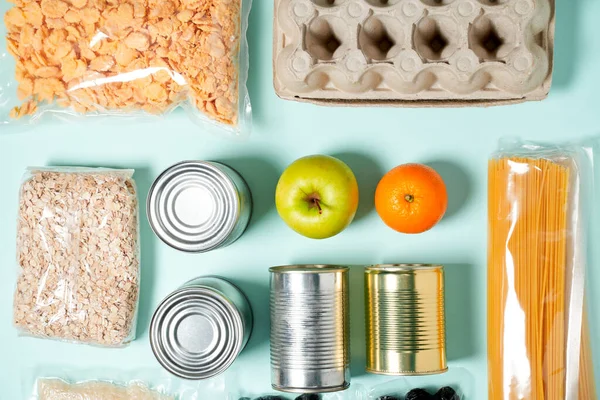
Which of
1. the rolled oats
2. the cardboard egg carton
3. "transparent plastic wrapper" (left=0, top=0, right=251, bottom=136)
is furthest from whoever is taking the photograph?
the rolled oats

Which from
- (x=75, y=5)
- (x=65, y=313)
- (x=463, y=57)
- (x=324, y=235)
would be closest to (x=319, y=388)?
(x=324, y=235)

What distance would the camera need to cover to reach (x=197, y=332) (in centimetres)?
128

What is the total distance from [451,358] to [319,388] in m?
0.30

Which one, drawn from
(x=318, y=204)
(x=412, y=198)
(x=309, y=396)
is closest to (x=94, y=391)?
(x=309, y=396)

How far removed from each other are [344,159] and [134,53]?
17.7 inches

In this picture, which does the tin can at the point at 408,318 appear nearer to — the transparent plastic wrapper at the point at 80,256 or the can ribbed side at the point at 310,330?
the can ribbed side at the point at 310,330

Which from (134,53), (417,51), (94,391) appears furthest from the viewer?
(94,391)

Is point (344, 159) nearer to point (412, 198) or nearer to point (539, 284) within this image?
point (412, 198)

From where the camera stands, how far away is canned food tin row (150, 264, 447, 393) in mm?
1250

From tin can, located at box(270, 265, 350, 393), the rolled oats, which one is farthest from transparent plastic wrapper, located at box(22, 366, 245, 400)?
tin can, located at box(270, 265, 350, 393)

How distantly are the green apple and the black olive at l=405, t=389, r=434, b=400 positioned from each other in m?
0.35

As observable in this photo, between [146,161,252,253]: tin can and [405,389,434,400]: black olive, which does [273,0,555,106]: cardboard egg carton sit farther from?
[405,389,434,400]: black olive

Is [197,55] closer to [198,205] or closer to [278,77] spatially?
[278,77]

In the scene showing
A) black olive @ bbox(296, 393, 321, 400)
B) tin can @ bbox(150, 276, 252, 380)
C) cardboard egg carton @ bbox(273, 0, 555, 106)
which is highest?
cardboard egg carton @ bbox(273, 0, 555, 106)
